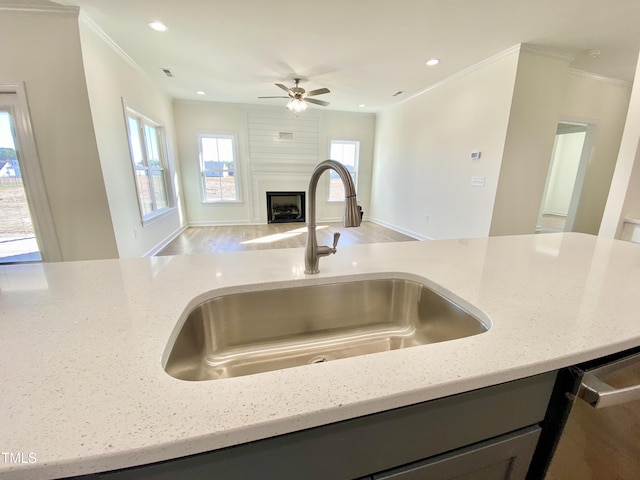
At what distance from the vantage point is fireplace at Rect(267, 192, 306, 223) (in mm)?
6227

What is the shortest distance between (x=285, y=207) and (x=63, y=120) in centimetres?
419

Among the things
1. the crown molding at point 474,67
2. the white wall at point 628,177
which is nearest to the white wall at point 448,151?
the crown molding at point 474,67

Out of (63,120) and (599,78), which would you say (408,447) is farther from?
(599,78)

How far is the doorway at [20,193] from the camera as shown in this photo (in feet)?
8.43

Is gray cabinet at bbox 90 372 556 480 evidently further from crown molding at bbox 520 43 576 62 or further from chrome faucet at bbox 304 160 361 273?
crown molding at bbox 520 43 576 62

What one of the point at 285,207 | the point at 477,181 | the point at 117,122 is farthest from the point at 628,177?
the point at 285,207

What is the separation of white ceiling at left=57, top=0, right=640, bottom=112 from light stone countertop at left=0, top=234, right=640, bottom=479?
2.57 m

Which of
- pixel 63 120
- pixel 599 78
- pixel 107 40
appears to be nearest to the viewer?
pixel 63 120

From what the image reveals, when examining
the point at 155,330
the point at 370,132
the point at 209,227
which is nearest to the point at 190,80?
the point at 209,227

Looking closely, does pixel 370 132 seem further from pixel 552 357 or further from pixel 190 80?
pixel 552 357

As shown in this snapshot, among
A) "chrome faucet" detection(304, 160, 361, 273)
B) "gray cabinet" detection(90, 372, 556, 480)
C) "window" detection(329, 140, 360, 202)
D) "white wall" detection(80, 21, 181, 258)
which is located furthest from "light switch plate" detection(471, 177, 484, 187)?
"white wall" detection(80, 21, 181, 258)

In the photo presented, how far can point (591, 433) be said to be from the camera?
582 mm

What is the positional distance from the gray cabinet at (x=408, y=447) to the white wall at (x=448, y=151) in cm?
354

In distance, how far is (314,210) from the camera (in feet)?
2.84
